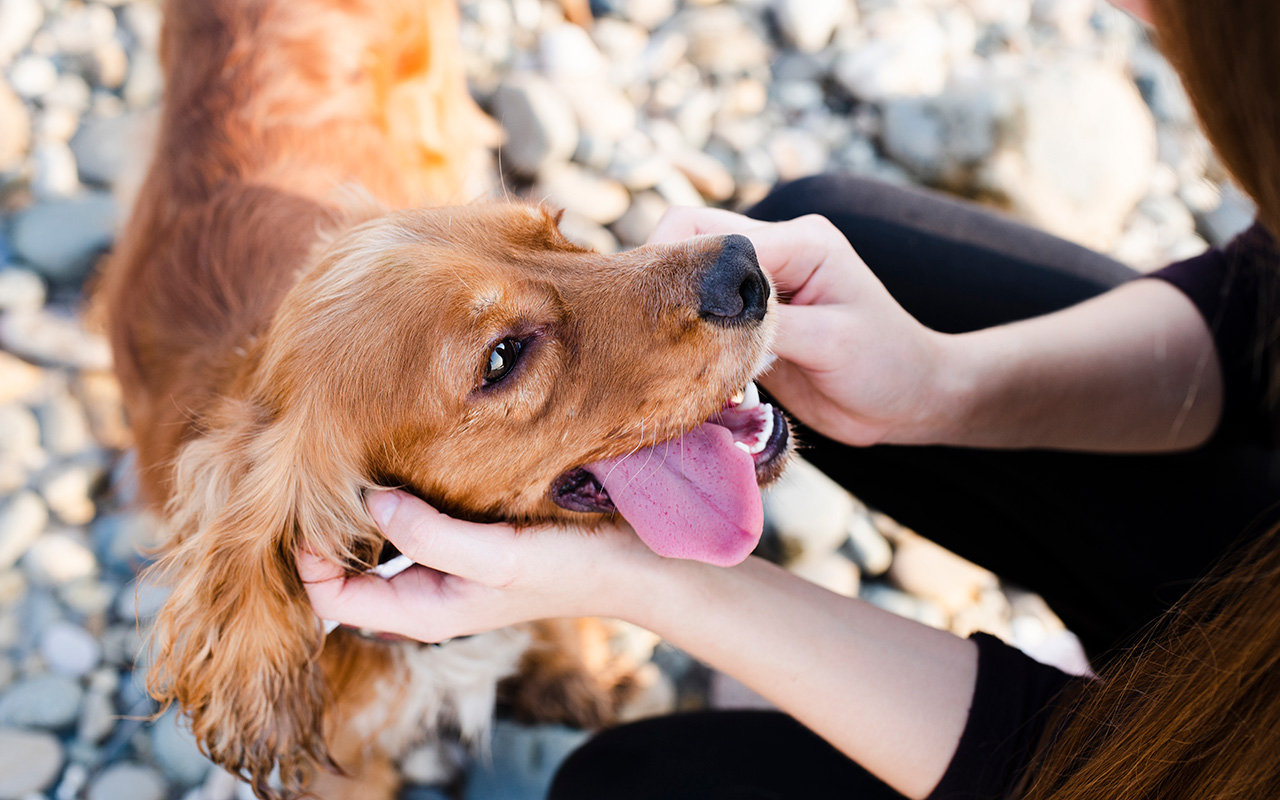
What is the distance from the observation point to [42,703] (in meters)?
2.29

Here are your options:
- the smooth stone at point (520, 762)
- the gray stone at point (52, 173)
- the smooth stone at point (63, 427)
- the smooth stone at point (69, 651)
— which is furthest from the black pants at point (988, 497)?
the gray stone at point (52, 173)

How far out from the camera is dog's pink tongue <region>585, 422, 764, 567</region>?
1495 millimetres

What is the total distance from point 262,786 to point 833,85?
3608 millimetres

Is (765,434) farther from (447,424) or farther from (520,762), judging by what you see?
(520,762)

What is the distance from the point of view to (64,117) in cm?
353

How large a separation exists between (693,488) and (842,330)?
393 millimetres

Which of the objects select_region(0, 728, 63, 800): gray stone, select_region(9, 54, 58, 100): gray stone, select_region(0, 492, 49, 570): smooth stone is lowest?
select_region(0, 728, 63, 800): gray stone

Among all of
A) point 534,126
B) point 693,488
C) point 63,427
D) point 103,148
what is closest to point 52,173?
point 103,148

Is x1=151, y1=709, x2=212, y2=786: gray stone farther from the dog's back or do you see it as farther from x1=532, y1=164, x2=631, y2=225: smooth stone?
x1=532, y1=164, x2=631, y2=225: smooth stone

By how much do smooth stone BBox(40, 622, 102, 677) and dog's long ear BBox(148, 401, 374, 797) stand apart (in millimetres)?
904

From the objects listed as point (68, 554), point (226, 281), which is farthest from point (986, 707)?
point (68, 554)

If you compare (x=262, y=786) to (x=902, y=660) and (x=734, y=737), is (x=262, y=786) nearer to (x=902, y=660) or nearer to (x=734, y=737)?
(x=734, y=737)

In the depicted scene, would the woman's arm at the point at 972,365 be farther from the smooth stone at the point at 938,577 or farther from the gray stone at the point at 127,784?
the gray stone at the point at 127,784

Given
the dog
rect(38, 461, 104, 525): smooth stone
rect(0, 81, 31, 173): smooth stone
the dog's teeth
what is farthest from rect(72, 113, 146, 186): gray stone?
the dog's teeth
